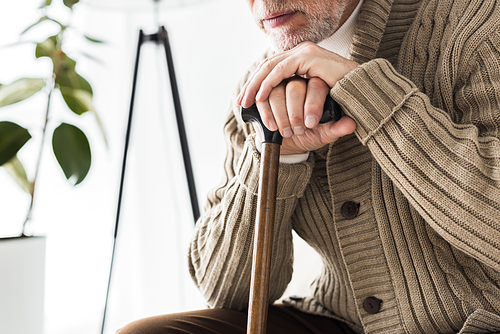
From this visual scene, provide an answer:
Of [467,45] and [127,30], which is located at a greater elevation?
[127,30]

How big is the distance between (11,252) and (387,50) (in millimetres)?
1148

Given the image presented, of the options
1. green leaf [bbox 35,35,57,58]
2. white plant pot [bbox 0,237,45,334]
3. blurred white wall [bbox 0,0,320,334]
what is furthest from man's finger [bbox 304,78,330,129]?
blurred white wall [bbox 0,0,320,334]

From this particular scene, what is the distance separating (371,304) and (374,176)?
261 millimetres

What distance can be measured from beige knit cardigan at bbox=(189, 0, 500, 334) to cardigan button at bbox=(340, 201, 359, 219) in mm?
10

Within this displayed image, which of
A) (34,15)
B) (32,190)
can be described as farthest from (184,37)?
(32,190)

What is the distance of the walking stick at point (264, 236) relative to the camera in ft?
1.97

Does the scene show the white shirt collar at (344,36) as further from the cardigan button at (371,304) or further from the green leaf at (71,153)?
the green leaf at (71,153)

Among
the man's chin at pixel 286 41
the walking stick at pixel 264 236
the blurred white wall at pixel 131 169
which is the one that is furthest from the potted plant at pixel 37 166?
the walking stick at pixel 264 236

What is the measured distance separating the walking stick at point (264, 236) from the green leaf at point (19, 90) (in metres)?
1.04

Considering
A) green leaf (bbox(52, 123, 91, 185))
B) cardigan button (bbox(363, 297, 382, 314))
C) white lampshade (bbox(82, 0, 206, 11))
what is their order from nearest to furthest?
cardigan button (bbox(363, 297, 382, 314)), green leaf (bbox(52, 123, 91, 185)), white lampshade (bbox(82, 0, 206, 11))

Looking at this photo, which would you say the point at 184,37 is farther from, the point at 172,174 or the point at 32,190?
the point at 32,190

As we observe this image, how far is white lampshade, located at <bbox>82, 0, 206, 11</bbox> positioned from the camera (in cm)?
144

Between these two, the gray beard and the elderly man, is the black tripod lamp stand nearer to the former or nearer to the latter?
the elderly man

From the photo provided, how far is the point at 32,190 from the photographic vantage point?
134cm
